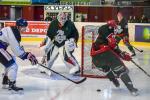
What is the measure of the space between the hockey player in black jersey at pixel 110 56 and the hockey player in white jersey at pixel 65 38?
1.41m

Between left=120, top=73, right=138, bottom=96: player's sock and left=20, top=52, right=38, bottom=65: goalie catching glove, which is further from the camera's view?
left=120, top=73, right=138, bottom=96: player's sock

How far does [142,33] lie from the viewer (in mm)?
14891

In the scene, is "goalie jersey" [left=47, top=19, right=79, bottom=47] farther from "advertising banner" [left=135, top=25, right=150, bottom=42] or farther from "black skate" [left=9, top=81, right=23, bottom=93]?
"advertising banner" [left=135, top=25, right=150, bottom=42]

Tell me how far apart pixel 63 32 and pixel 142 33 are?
7.52 metres

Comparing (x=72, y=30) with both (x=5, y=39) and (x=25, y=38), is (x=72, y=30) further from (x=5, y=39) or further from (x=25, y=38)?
(x=25, y=38)

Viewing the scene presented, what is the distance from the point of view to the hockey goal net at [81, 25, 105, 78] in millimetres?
7777

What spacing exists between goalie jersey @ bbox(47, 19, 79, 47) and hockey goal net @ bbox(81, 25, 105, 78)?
29 cm

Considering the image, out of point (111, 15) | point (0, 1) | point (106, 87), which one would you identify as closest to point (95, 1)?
point (111, 15)

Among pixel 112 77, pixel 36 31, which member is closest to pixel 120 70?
pixel 112 77

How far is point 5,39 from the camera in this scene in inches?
235

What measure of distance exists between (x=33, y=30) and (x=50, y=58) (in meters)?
7.97

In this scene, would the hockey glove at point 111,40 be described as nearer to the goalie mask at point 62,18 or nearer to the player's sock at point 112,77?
the player's sock at point 112,77

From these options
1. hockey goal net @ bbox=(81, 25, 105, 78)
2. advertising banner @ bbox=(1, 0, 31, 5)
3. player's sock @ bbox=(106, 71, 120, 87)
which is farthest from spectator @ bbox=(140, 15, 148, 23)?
player's sock @ bbox=(106, 71, 120, 87)

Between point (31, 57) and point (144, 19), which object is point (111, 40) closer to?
point (31, 57)
